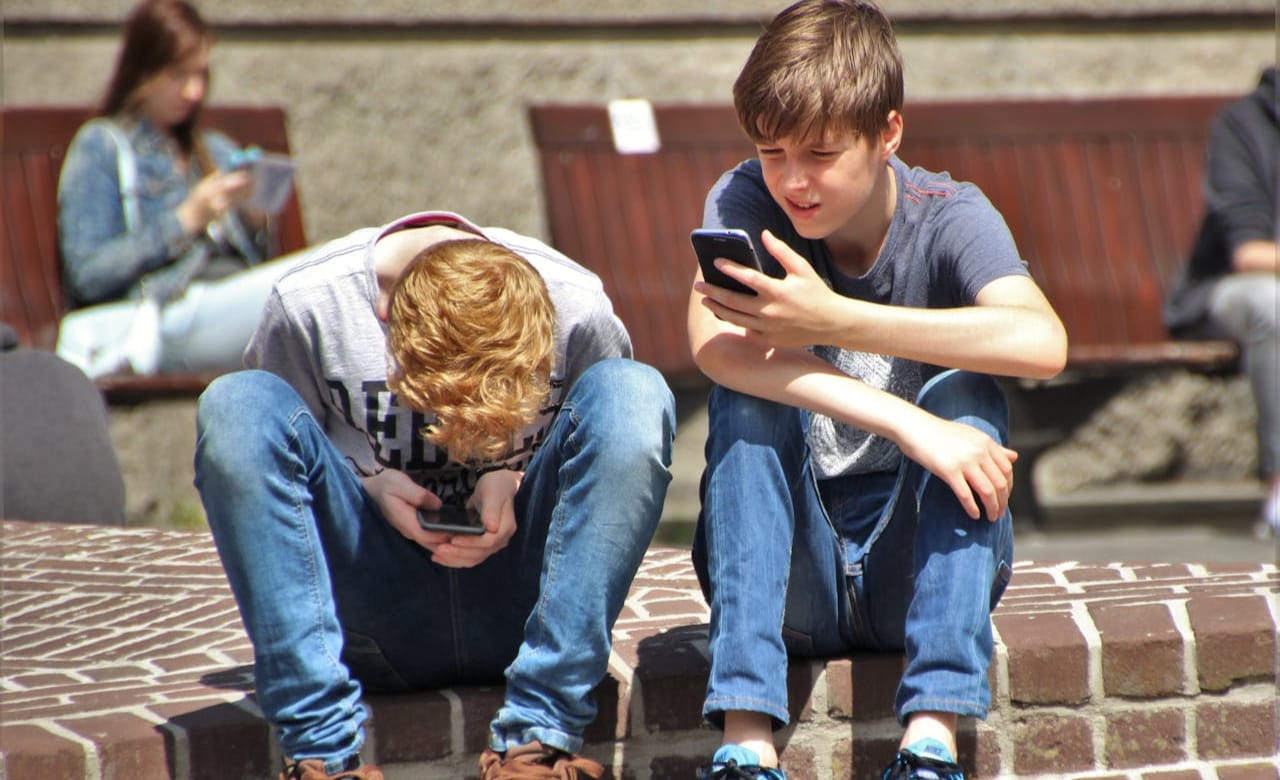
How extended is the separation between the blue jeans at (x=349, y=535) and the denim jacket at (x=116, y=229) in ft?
8.68

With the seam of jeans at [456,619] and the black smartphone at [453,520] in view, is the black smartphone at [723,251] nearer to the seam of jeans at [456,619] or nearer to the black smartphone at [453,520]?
the black smartphone at [453,520]

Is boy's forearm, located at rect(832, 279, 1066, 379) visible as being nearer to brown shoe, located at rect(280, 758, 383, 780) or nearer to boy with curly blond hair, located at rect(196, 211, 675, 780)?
boy with curly blond hair, located at rect(196, 211, 675, 780)

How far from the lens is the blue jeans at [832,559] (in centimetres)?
237

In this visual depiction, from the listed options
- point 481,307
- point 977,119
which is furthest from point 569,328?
point 977,119

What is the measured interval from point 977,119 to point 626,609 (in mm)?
3387

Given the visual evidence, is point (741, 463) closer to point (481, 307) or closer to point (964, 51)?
point (481, 307)

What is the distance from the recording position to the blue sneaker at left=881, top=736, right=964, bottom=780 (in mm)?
2311

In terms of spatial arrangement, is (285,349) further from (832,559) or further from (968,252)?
(968,252)

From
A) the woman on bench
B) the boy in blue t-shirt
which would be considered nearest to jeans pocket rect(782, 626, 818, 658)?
the boy in blue t-shirt

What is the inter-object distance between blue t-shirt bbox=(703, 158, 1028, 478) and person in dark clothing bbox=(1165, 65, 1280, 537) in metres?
2.91

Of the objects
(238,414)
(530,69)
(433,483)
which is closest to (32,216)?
(530,69)

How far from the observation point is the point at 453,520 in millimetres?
2494

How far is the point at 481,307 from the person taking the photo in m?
2.37

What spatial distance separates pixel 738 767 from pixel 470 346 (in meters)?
0.73
